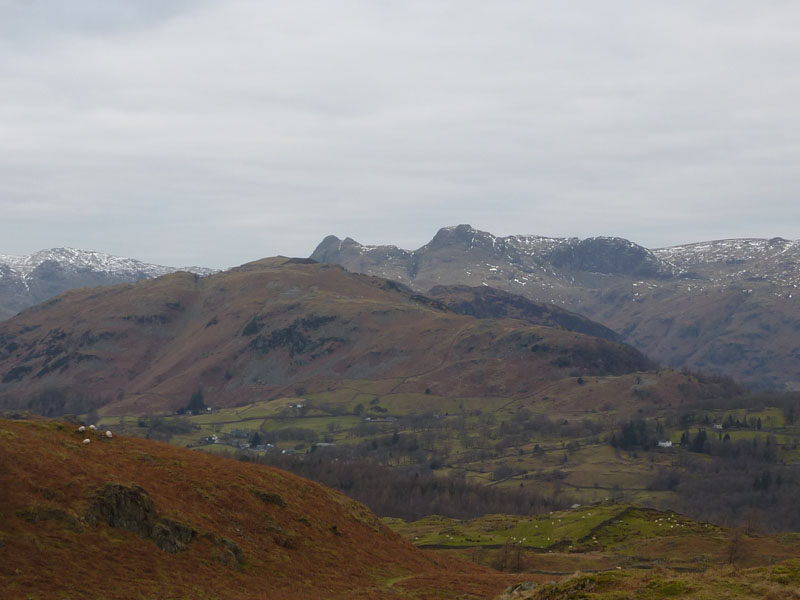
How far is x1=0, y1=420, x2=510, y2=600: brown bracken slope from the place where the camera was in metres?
56.0

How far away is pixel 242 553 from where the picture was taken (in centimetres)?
6775

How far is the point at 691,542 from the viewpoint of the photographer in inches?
5423

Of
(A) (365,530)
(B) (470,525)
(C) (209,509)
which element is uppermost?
(C) (209,509)

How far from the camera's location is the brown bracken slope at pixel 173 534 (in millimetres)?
56000

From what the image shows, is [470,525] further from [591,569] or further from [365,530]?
[365,530]

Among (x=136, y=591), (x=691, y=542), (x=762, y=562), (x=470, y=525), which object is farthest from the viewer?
(x=470, y=525)

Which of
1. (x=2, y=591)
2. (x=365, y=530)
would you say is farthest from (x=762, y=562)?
(x=2, y=591)

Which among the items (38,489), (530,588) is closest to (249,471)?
(38,489)

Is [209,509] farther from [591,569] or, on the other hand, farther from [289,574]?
[591,569]

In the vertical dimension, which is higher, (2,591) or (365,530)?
(2,591)

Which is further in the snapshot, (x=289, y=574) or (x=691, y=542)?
(x=691, y=542)

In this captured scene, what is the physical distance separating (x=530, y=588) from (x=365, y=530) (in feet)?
98.9

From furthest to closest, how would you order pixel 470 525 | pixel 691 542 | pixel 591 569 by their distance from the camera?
pixel 470 525 → pixel 691 542 → pixel 591 569

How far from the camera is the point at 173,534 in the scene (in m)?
64.4
